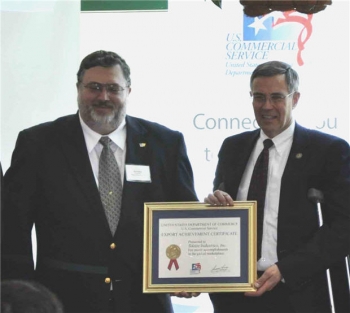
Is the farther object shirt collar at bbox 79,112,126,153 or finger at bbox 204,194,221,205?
shirt collar at bbox 79,112,126,153

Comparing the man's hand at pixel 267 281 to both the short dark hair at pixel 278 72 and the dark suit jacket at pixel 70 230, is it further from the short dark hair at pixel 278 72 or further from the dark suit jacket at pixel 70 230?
the short dark hair at pixel 278 72

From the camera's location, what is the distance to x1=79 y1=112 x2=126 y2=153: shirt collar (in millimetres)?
3375

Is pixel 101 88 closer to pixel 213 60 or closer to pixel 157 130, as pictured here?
pixel 157 130

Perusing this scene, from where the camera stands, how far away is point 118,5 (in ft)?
13.8

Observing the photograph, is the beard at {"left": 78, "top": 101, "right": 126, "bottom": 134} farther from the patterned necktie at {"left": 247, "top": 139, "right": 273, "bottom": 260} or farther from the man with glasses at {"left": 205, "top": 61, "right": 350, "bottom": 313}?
the patterned necktie at {"left": 247, "top": 139, "right": 273, "bottom": 260}

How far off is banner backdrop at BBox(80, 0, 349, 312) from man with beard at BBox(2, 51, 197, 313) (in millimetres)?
778

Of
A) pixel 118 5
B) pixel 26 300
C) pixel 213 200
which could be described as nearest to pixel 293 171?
pixel 213 200

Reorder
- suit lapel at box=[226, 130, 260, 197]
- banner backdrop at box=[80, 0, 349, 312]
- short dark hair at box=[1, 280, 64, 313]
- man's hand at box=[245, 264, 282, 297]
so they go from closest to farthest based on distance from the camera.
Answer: short dark hair at box=[1, 280, 64, 313]
man's hand at box=[245, 264, 282, 297]
suit lapel at box=[226, 130, 260, 197]
banner backdrop at box=[80, 0, 349, 312]

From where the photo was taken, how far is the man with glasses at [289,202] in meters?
3.22

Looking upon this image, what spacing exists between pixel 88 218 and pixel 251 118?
1.25 meters

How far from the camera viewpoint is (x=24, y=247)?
3236mm

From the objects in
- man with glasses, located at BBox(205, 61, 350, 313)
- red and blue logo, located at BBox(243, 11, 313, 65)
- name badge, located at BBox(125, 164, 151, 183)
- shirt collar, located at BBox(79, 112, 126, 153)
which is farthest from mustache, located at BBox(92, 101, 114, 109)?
red and blue logo, located at BBox(243, 11, 313, 65)

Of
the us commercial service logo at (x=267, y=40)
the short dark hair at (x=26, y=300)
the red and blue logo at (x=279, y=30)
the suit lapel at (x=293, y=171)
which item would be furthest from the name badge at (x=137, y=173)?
the short dark hair at (x=26, y=300)

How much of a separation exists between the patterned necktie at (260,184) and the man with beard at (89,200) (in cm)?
28
